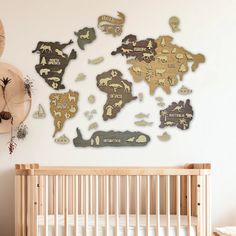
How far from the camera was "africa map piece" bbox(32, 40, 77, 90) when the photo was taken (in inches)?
144

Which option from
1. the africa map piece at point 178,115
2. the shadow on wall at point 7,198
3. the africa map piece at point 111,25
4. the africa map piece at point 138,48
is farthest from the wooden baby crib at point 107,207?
the africa map piece at point 111,25

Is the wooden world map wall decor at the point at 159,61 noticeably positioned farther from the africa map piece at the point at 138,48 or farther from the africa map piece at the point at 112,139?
the africa map piece at the point at 112,139

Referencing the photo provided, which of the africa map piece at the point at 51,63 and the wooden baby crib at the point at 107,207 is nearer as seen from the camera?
the wooden baby crib at the point at 107,207

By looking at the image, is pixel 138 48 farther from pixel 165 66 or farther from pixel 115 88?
pixel 115 88

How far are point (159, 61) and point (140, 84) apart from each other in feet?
0.75

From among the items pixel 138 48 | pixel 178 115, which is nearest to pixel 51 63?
pixel 138 48

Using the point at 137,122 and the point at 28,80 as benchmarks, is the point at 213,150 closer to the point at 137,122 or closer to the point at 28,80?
the point at 137,122

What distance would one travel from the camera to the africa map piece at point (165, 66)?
366 centimetres

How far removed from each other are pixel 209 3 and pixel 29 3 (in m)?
1.37

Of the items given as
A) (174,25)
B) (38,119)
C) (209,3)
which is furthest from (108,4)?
(38,119)

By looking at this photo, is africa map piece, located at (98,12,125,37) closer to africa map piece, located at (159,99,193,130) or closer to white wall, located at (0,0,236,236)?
white wall, located at (0,0,236,236)

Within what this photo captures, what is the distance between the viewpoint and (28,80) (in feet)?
11.9

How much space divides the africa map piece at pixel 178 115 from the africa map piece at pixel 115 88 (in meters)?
0.27

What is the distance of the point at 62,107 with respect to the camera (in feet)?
12.0
